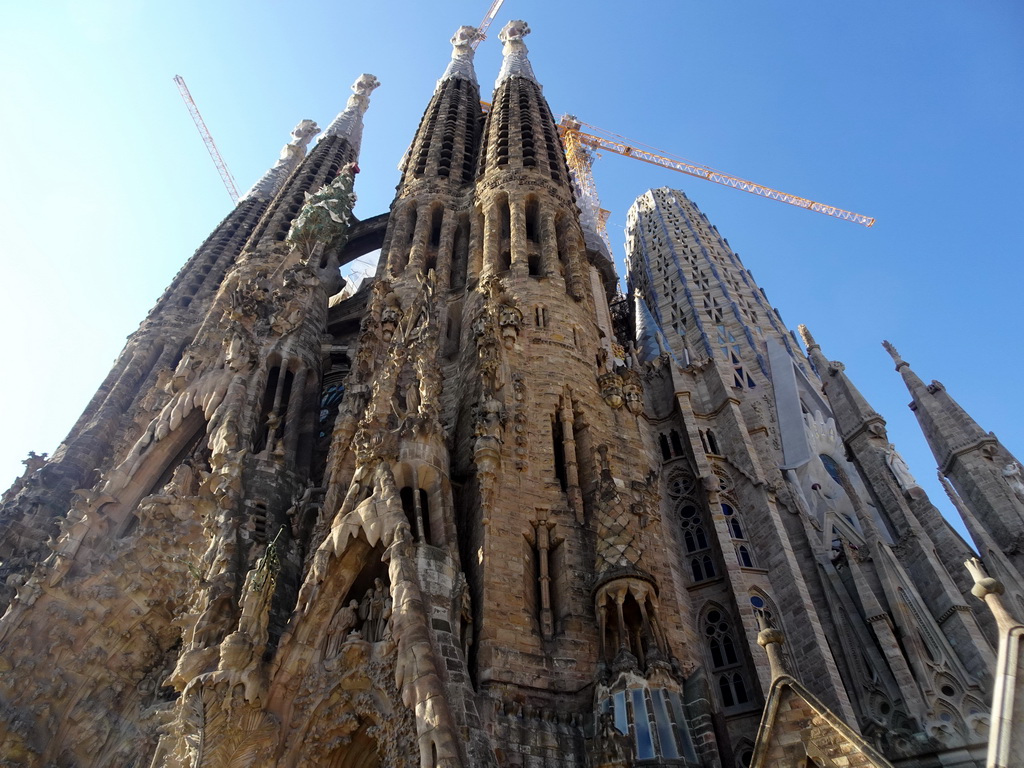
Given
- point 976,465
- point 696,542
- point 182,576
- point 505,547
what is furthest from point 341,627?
point 976,465

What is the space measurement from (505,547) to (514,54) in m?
29.0

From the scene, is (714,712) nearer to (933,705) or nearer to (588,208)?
(933,705)

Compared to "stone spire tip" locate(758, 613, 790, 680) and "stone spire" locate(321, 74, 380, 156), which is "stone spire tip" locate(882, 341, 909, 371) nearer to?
"stone spire tip" locate(758, 613, 790, 680)

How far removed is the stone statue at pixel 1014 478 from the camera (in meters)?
19.3

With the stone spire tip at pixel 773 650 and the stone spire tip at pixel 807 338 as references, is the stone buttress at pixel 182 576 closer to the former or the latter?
the stone spire tip at pixel 773 650

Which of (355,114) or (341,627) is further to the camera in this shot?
(355,114)

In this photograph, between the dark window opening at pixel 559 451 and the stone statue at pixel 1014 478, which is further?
the stone statue at pixel 1014 478

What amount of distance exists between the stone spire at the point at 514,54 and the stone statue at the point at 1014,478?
23.4m

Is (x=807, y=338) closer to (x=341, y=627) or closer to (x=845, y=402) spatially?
(x=845, y=402)

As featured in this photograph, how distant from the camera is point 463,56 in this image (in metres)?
40.1

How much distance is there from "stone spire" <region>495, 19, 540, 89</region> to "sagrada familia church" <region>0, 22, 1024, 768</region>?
1056cm

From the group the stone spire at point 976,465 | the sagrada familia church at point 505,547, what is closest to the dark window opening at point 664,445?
the sagrada familia church at point 505,547

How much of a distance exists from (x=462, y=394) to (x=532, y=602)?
5907 mm

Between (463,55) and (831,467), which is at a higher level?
(463,55)
